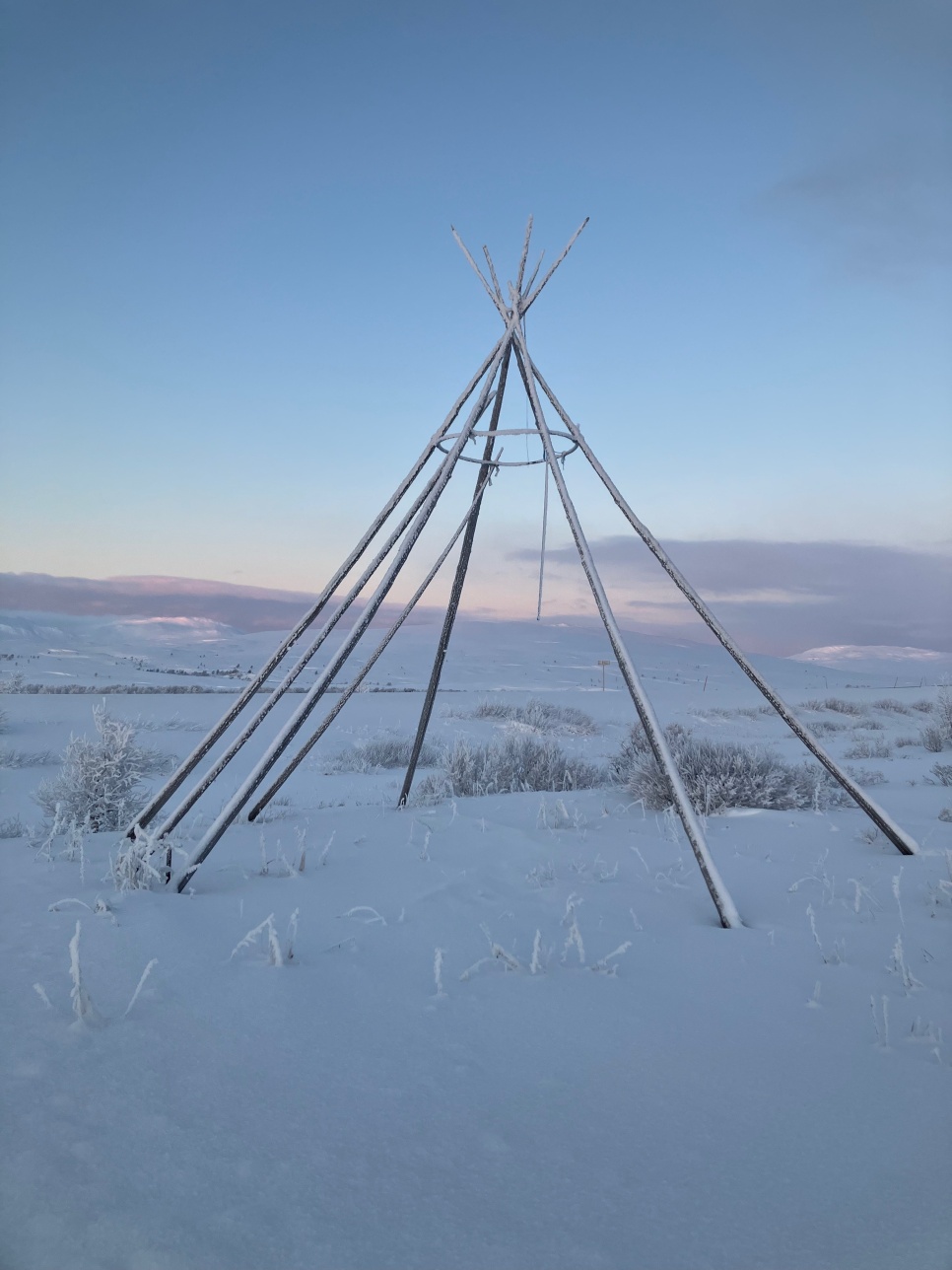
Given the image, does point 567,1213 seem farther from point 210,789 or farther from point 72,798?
point 210,789

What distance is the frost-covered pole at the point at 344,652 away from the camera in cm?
349

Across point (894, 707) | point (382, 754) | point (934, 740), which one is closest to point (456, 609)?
point (382, 754)

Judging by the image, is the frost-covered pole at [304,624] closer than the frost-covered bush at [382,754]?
Yes

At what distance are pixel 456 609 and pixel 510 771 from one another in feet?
9.28

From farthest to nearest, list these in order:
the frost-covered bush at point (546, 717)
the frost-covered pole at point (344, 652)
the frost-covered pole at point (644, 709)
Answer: the frost-covered bush at point (546, 717), the frost-covered pole at point (344, 652), the frost-covered pole at point (644, 709)

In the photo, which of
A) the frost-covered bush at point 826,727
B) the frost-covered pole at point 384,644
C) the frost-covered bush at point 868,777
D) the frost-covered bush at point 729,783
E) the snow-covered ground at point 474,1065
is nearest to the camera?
the snow-covered ground at point 474,1065

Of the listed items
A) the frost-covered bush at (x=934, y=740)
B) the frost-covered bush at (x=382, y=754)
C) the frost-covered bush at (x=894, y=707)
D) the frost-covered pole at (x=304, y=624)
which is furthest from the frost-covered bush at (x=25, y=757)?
the frost-covered bush at (x=894, y=707)

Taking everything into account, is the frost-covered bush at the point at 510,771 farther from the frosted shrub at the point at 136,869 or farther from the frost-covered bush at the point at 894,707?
the frost-covered bush at the point at 894,707

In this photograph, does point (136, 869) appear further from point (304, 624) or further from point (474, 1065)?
point (474, 1065)

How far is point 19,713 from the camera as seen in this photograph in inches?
465

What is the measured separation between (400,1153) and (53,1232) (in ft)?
2.10

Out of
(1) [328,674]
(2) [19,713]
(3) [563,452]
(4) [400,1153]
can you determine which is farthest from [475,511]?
(2) [19,713]

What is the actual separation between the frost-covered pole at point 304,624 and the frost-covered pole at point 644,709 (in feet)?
1.67

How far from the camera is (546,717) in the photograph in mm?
14883
